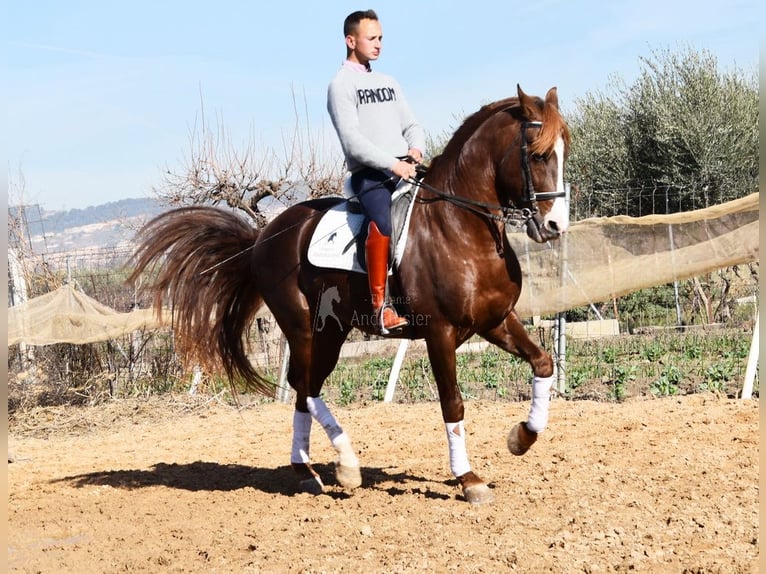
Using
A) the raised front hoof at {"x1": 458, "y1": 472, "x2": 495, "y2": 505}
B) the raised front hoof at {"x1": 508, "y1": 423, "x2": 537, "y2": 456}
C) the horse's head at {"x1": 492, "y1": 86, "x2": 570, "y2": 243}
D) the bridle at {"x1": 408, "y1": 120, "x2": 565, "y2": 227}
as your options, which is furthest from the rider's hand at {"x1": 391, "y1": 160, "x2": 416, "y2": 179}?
the raised front hoof at {"x1": 458, "y1": 472, "x2": 495, "y2": 505}

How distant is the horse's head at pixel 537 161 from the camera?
533 centimetres

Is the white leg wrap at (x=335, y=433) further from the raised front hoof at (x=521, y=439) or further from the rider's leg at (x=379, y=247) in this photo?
the raised front hoof at (x=521, y=439)

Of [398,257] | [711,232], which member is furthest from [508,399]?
[398,257]

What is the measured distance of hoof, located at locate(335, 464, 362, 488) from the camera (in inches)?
249

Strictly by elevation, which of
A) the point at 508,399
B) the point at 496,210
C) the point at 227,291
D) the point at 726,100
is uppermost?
the point at 726,100

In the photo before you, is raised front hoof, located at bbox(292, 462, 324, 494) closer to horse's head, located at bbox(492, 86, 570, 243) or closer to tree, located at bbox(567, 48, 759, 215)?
horse's head, located at bbox(492, 86, 570, 243)

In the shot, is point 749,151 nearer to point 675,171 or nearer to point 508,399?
point 675,171

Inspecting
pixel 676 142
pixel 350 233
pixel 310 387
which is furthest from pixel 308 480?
pixel 676 142

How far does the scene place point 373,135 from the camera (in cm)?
609

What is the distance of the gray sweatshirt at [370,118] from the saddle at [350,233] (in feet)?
0.91

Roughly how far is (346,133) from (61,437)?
6.41 meters

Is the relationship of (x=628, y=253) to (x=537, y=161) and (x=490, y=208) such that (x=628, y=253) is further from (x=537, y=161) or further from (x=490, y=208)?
(x=537, y=161)

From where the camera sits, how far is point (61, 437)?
34.2 ft

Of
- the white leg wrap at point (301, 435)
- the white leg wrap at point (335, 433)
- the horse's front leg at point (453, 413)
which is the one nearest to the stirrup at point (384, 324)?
the horse's front leg at point (453, 413)
